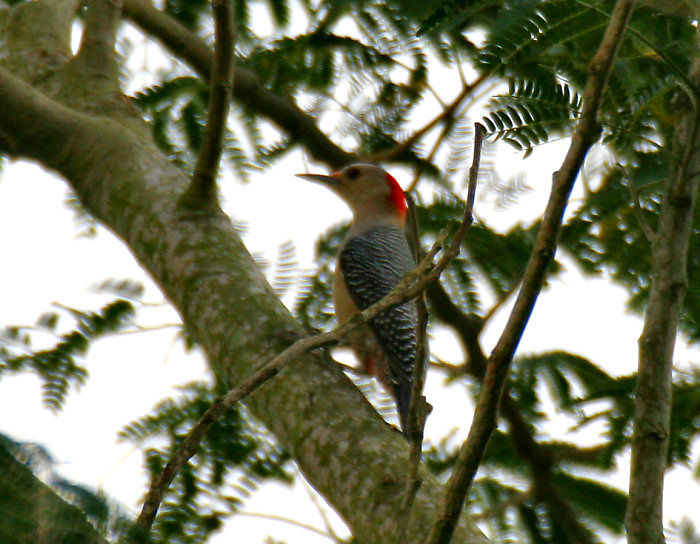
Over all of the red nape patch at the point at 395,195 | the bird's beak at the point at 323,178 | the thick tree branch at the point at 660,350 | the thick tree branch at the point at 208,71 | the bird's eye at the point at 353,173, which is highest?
the red nape patch at the point at 395,195

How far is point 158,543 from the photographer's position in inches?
53.7

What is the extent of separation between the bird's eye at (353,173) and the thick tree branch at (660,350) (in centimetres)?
381

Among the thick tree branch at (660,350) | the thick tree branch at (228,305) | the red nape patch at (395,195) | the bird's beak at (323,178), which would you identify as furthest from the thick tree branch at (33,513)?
the red nape patch at (395,195)

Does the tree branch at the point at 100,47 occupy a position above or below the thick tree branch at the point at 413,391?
above

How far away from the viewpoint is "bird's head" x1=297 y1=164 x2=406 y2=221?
6.59 metres

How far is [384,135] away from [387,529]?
3.00m

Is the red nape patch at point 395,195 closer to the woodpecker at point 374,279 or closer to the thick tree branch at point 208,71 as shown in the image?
the woodpecker at point 374,279

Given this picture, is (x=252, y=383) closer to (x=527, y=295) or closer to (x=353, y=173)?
(x=527, y=295)

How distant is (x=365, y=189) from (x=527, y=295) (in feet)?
15.8

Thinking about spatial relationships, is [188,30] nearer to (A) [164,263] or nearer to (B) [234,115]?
(B) [234,115]

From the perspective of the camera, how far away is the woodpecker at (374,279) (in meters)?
5.00

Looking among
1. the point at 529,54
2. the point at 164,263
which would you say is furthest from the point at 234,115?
the point at 529,54

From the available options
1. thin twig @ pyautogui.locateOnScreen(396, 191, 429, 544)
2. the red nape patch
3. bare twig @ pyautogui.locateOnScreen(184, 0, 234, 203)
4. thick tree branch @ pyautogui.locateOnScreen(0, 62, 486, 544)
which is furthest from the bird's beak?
thin twig @ pyautogui.locateOnScreen(396, 191, 429, 544)

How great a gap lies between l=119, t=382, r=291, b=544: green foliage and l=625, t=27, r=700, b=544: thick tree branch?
1.62 metres
